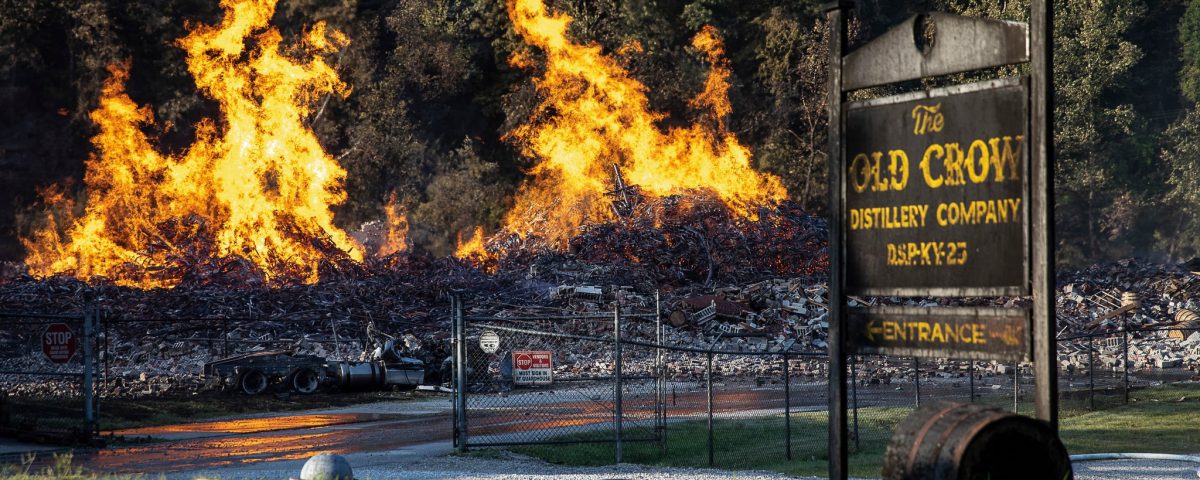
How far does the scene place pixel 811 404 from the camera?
84.9 ft

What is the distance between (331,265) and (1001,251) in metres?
40.5

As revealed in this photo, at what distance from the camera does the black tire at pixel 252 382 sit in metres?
29.0

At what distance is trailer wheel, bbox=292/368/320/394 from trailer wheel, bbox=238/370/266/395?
707mm

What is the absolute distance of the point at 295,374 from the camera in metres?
29.5

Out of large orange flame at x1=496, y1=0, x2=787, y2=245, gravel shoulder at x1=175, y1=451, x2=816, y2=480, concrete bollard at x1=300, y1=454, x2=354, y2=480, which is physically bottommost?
gravel shoulder at x1=175, y1=451, x2=816, y2=480

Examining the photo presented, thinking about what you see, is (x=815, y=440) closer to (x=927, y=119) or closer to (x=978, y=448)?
(x=927, y=119)

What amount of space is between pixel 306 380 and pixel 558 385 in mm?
5856

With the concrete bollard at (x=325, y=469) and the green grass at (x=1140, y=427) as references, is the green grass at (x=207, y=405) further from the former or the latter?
the green grass at (x=1140, y=427)

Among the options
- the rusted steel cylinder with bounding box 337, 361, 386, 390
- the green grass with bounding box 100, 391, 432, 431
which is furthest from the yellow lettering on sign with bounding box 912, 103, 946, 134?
the rusted steel cylinder with bounding box 337, 361, 386, 390

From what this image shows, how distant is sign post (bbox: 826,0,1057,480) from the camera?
776 cm

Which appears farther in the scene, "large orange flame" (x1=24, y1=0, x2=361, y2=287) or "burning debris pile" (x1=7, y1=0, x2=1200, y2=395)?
"large orange flame" (x1=24, y1=0, x2=361, y2=287)

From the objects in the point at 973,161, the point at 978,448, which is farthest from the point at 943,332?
the point at 973,161

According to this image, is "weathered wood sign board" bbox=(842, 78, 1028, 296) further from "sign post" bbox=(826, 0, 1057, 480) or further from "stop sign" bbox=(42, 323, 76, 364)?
"stop sign" bbox=(42, 323, 76, 364)

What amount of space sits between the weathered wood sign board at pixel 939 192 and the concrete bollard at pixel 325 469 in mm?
4892
